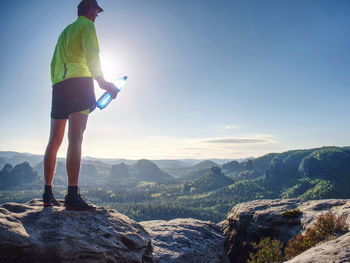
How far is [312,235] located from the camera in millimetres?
9227

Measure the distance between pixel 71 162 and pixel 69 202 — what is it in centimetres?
142

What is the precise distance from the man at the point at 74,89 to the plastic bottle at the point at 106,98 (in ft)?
0.68

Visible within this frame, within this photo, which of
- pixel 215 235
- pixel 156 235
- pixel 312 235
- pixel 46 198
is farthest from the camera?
pixel 215 235

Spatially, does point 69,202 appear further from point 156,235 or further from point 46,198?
point 156,235

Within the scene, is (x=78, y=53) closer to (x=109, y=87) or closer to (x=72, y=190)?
(x=109, y=87)

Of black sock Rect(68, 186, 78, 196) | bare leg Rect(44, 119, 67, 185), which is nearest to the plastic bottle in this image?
bare leg Rect(44, 119, 67, 185)

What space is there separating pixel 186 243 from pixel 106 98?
9505 millimetres

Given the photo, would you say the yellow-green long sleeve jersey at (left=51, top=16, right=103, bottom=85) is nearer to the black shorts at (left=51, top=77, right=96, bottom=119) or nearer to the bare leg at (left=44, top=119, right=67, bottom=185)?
the black shorts at (left=51, top=77, right=96, bottom=119)

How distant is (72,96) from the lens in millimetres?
6070

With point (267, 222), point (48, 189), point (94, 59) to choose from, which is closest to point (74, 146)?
point (48, 189)

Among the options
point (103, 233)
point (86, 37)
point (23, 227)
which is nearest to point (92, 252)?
point (103, 233)

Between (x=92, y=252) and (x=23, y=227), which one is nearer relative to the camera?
(x=23, y=227)

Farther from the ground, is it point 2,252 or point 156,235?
point 2,252

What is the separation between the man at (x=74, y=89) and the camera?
5930mm
